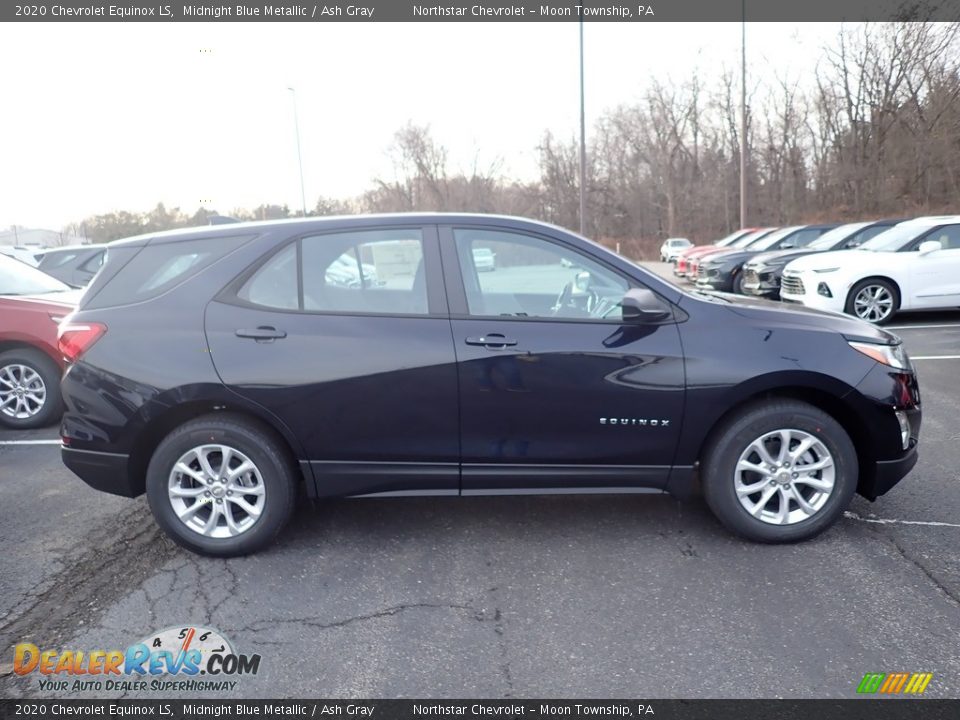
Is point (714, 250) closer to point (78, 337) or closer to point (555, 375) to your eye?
point (555, 375)

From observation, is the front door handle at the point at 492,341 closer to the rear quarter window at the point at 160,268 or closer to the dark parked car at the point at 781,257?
the rear quarter window at the point at 160,268

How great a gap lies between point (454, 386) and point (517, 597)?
108 centimetres

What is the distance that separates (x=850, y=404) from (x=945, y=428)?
2712 millimetres

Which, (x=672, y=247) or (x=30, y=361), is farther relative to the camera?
(x=672, y=247)

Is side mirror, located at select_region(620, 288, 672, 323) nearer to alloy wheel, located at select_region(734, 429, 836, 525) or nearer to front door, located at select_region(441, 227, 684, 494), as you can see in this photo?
front door, located at select_region(441, 227, 684, 494)

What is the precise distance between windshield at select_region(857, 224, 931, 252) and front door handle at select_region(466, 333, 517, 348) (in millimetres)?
9745

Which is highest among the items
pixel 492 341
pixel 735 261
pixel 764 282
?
pixel 735 261

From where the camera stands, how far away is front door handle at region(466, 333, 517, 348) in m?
3.57

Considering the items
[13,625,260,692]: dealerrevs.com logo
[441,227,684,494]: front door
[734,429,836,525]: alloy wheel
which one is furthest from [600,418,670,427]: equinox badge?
[13,625,260,692]: dealerrevs.com logo

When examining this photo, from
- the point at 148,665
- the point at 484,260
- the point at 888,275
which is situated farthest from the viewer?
the point at 888,275

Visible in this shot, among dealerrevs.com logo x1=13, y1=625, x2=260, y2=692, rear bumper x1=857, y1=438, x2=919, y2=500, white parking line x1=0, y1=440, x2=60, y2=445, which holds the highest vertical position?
rear bumper x1=857, y1=438, x2=919, y2=500

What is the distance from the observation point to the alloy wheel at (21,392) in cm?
650

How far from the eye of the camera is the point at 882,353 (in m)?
3.71
